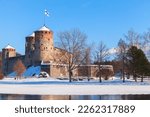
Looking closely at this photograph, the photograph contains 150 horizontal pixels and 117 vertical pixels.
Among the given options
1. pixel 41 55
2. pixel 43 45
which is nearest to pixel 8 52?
pixel 43 45

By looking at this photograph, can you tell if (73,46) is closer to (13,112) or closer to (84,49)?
(84,49)

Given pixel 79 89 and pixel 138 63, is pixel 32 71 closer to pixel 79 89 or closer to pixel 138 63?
pixel 138 63

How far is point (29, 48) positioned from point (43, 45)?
8588mm

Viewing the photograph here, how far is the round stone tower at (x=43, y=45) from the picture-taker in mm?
113250

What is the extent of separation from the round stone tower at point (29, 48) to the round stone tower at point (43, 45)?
8.00ft

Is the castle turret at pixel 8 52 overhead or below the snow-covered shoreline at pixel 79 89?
overhead

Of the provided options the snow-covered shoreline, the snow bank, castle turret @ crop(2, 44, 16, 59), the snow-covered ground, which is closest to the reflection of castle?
the snow bank

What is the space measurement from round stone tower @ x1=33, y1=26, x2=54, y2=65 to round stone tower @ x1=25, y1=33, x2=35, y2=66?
2.44 meters

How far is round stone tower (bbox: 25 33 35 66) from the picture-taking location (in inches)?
4586

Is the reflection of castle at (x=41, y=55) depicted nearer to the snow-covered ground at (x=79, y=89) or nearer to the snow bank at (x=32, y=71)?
the snow bank at (x=32, y=71)

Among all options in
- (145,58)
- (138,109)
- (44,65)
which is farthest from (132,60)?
(44,65)

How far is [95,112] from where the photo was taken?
43.2 ft

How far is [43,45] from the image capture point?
374 feet

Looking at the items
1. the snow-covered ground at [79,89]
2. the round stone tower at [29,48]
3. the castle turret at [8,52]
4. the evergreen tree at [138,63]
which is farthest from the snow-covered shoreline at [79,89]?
the castle turret at [8,52]
